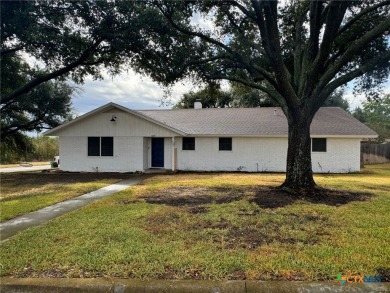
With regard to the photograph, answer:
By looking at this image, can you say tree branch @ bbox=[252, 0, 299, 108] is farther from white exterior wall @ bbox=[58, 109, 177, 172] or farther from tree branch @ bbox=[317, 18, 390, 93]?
white exterior wall @ bbox=[58, 109, 177, 172]

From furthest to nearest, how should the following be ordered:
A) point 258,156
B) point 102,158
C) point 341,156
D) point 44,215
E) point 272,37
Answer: point 102,158 < point 258,156 < point 341,156 < point 272,37 < point 44,215

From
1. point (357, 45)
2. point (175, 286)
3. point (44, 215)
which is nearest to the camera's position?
point (175, 286)

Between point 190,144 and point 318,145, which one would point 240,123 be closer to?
point 190,144

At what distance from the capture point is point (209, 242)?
183 inches

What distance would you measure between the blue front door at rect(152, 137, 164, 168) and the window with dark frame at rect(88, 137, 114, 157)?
263cm

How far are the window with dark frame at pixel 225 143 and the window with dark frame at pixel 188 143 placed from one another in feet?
5.83

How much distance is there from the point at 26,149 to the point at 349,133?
26.2 m

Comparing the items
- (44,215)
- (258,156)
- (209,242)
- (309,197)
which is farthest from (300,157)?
(258,156)

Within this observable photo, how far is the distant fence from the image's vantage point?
78.5 feet

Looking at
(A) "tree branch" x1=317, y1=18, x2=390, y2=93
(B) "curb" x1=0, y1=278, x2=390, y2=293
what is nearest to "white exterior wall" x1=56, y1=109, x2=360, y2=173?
(A) "tree branch" x1=317, y1=18, x2=390, y2=93

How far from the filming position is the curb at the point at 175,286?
126 inches

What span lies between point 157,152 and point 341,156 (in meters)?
11.3

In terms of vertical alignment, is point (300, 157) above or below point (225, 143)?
below

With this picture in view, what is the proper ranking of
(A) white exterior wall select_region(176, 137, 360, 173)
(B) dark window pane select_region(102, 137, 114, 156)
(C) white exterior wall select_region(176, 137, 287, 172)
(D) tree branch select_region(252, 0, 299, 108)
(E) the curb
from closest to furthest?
(E) the curb
(D) tree branch select_region(252, 0, 299, 108)
(A) white exterior wall select_region(176, 137, 360, 173)
(C) white exterior wall select_region(176, 137, 287, 172)
(B) dark window pane select_region(102, 137, 114, 156)
